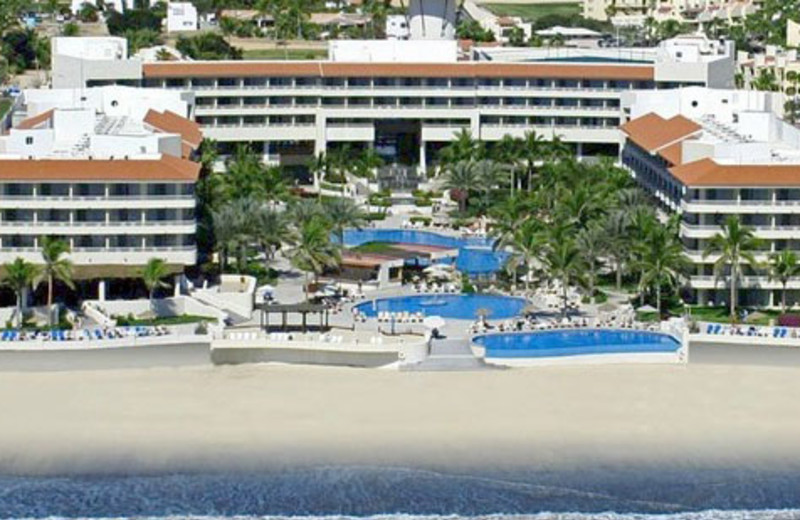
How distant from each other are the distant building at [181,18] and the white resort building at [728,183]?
318 feet

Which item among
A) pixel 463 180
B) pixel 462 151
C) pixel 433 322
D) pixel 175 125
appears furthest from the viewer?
pixel 462 151

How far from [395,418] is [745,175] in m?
20.9

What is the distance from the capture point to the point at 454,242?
88.6 m

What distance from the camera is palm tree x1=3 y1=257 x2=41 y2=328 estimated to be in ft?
216

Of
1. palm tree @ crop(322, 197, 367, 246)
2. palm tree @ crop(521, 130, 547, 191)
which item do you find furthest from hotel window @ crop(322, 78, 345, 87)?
palm tree @ crop(322, 197, 367, 246)

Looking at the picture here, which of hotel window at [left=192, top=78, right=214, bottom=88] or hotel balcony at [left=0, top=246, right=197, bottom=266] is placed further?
hotel window at [left=192, top=78, right=214, bottom=88]

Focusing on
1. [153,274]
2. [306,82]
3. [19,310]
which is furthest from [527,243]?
[306,82]

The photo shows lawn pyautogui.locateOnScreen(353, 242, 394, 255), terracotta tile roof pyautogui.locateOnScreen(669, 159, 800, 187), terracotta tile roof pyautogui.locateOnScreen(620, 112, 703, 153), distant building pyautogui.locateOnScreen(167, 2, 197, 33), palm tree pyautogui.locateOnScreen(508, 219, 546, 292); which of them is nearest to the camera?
terracotta tile roof pyautogui.locateOnScreen(669, 159, 800, 187)

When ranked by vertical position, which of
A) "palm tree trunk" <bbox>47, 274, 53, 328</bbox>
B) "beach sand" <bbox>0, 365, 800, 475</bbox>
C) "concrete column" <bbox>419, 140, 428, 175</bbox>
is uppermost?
"concrete column" <bbox>419, 140, 428, 175</bbox>

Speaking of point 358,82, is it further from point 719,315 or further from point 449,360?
point 449,360

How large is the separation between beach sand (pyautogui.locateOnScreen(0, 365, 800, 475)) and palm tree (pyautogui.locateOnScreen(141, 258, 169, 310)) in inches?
215

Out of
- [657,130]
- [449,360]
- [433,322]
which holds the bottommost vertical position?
[449,360]

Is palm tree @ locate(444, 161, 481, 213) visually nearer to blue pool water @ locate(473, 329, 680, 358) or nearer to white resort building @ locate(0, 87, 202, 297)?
white resort building @ locate(0, 87, 202, 297)

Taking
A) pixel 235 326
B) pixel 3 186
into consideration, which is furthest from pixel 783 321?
pixel 3 186
